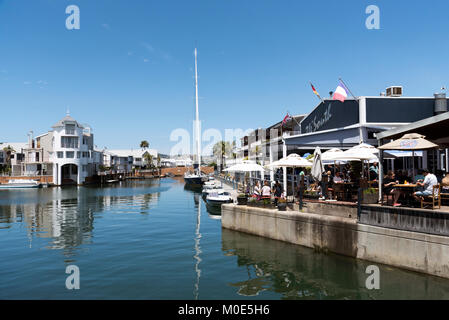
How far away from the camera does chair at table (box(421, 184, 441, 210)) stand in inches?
427

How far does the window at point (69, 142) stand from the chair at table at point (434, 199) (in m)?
78.6

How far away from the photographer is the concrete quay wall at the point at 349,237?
10469mm

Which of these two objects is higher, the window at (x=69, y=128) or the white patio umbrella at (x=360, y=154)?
the window at (x=69, y=128)

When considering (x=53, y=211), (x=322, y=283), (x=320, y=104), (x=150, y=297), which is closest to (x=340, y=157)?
(x=322, y=283)

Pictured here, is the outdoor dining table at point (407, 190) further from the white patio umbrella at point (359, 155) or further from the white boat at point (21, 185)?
the white boat at point (21, 185)

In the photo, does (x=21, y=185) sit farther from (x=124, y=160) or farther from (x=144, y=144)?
(x=144, y=144)

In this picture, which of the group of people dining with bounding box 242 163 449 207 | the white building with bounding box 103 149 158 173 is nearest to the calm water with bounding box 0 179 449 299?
the group of people dining with bounding box 242 163 449 207

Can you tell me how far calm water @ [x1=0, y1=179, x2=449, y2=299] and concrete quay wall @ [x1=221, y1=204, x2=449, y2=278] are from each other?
1.27 ft

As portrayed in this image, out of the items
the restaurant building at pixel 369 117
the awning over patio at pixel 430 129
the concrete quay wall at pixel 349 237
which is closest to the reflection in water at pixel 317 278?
the concrete quay wall at pixel 349 237

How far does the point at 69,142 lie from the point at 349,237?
76.6 m

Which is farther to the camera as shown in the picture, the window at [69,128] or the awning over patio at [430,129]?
the window at [69,128]

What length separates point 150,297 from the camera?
10.2 m
